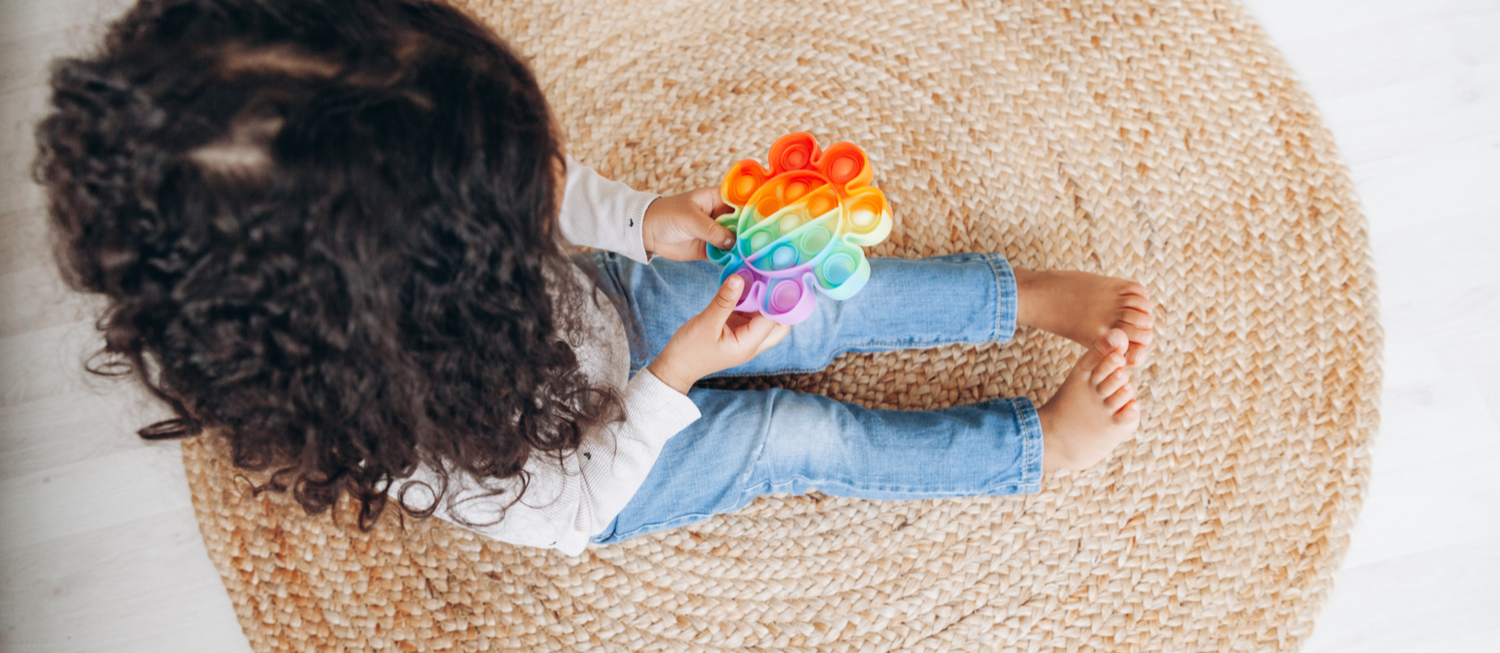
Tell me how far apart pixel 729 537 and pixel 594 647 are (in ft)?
0.53

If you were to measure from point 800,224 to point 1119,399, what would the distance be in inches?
12.7

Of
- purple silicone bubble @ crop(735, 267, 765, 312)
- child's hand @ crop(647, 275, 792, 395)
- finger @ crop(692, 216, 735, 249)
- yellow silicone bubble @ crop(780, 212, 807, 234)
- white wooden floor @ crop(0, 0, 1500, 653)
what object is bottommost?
white wooden floor @ crop(0, 0, 1500, 653)

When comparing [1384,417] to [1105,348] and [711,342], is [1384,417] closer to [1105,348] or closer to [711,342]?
[1105,348]

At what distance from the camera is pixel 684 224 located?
66 cm

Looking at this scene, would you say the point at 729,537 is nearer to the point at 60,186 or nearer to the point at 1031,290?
the point at 1031,290

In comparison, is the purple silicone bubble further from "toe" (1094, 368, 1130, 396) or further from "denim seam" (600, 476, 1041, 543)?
"toe" (1094, 368, 1130, 396)

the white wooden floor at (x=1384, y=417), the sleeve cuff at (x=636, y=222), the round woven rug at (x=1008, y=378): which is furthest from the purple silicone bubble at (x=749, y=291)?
the white wooden floor at (x=1384, y=417)

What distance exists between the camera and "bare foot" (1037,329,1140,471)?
0.70 meters

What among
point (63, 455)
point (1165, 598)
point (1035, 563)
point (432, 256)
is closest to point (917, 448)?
point (1035, 563)

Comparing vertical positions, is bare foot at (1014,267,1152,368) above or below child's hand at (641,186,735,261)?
below

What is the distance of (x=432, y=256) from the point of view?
1.46 ft

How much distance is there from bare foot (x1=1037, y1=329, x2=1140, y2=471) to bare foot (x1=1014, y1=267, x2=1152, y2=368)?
0.7 inches

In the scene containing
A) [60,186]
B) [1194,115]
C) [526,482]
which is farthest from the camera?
[1194,115]

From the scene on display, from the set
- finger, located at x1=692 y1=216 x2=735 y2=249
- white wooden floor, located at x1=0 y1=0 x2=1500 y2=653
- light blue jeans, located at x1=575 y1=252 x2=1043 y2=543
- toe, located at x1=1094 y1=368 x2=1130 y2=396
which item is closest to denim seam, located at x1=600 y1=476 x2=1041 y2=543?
light blue jeans, located at x1=575 y1=252 x2=1043 y2=543
